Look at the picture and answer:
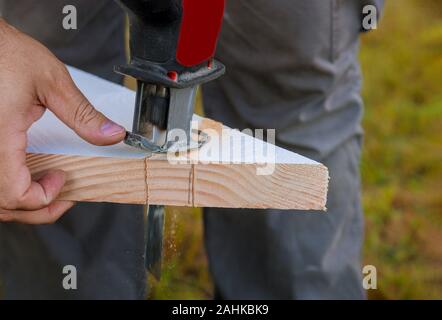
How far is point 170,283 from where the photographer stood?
84.3 inches

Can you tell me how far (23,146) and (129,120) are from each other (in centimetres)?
25

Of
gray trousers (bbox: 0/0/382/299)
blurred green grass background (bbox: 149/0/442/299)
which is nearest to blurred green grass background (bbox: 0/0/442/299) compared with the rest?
blurred green grass background (bbox: 149/0/442/299)

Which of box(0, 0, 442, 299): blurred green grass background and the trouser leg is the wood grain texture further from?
the trouser leg

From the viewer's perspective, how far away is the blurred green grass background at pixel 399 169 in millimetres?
2252

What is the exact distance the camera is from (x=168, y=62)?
1.13m

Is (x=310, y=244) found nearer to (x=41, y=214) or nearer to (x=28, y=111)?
(x=41, y=214)

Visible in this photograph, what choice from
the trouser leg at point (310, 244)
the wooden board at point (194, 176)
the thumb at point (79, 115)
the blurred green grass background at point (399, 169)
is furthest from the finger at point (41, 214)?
the trouser leg at point (310, 244)

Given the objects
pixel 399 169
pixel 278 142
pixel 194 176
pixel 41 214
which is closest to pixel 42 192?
pixel 41 214

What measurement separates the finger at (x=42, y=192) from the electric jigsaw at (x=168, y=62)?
0.14 m

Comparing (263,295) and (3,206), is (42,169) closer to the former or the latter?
(3,206)

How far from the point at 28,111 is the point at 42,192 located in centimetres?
14

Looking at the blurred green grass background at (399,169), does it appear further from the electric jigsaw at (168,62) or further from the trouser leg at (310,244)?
the electric jigsaw at (168,62)

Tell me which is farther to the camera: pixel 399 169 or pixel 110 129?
pixel 399 169

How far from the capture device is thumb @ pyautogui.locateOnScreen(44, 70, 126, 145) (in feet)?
3.90
